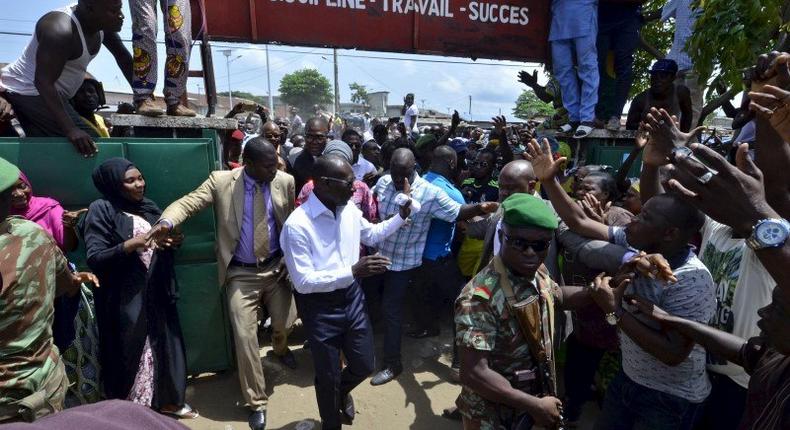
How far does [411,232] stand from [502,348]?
204cm

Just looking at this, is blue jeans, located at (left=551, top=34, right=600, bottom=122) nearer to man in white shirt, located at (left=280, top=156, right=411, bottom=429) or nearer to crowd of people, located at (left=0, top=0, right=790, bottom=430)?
crowd of people, located at (left=0, top=0, right=790, bottom=430)

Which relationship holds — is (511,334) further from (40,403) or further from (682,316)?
(40,403)

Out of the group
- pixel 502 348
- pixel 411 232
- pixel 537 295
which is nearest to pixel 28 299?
pixel 502 348

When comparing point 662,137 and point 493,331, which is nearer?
point 493,331

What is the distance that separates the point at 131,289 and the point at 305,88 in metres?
74.8

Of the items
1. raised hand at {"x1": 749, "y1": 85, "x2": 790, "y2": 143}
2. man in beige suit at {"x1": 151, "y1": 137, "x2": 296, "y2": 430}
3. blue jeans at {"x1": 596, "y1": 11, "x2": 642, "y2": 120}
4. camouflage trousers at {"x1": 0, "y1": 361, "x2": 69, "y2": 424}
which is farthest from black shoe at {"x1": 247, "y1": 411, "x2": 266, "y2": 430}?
blue jeans at {"x1": 596, "y1": 11, "x2": 642, "y2": 120}

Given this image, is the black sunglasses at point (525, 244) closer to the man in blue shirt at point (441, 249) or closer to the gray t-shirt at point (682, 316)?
the gray t-shirt at point (682, 316)

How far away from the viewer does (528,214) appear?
1.74 metres

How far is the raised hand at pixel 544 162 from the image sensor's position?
257cm

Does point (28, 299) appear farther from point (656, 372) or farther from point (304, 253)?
point (656, 372)

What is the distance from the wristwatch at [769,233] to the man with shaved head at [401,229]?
8.19ft

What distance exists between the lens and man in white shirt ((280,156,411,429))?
277 centimetres

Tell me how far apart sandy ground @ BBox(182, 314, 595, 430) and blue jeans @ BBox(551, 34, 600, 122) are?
3.10 m

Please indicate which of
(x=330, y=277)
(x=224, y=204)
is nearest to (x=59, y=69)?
(x=224, y=204)
